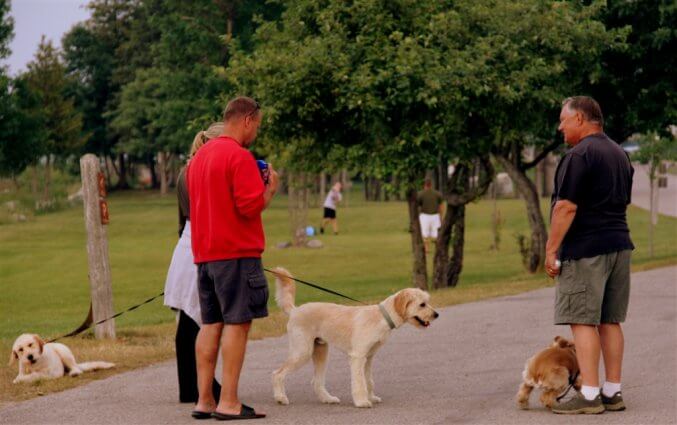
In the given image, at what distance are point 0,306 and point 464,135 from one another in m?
9.76

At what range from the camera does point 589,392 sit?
7699 millimetres

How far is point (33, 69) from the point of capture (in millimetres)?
66000

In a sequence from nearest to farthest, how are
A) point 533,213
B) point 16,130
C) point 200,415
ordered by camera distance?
point 200,415 → point 533,213 → point 16,130

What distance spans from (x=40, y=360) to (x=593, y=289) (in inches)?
180

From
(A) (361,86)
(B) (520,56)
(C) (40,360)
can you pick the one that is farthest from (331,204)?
(C) (40,360)

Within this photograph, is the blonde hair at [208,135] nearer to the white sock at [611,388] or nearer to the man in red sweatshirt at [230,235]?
the man in red sweatshirt at [230,235]

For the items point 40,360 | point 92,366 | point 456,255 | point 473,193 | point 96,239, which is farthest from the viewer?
point 456,255

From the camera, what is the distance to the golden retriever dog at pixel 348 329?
807 cm

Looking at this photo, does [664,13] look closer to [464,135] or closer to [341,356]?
[464,135]

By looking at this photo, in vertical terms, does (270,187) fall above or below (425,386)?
above

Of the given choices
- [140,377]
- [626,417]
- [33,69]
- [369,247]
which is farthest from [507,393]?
[33,69]

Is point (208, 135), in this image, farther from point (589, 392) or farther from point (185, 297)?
point (589, 392)

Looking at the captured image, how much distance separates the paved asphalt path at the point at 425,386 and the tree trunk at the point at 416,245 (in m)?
8.30

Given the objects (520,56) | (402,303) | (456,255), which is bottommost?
(456,255)
